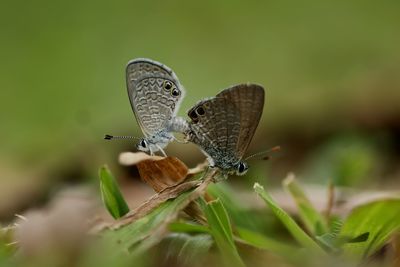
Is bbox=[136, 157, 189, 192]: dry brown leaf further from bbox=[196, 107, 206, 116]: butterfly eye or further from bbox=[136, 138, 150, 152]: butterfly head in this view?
bbox=[136, 138, 150, 152]: butterfly head

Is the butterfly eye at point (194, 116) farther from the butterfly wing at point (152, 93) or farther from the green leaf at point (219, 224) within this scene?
the green leaf at point (219, 224)

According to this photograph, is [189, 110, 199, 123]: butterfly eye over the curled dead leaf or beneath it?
over

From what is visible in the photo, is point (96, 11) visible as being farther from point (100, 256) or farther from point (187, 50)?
point (100, 256)

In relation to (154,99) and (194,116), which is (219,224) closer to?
(194,116)

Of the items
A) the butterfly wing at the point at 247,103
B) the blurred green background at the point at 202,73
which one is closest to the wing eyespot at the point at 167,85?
the butterfly wing at the point at 247,103

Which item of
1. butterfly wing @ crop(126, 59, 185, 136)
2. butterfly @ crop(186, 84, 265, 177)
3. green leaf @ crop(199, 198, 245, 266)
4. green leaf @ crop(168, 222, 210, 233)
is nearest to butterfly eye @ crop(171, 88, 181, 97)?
butterfly wing @ crop(126, 59, 185, 136)

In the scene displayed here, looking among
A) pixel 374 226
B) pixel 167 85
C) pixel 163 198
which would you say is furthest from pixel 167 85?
pixel 374 226
